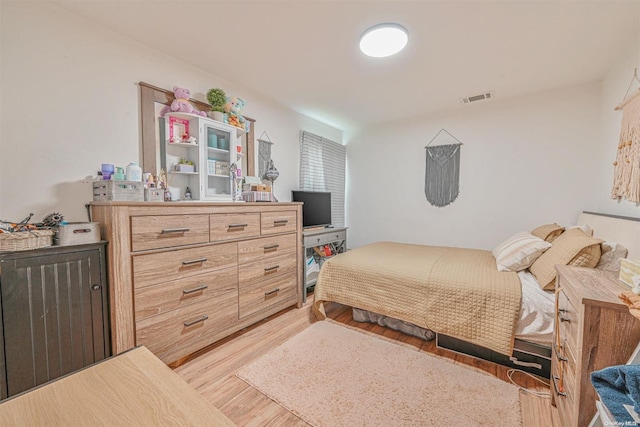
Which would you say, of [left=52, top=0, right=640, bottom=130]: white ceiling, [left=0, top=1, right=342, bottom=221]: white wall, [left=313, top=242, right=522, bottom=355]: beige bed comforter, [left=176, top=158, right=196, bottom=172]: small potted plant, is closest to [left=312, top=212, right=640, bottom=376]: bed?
[left=313, top=242, right=522, bottom=355]: beige bed comforter

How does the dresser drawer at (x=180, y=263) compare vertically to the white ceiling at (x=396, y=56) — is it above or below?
below

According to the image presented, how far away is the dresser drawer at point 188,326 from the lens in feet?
5.23

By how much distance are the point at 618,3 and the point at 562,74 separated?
103cm

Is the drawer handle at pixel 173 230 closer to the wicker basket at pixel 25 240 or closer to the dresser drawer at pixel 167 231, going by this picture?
the dresser drawer at pixel 167 231

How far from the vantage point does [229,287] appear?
202 cm

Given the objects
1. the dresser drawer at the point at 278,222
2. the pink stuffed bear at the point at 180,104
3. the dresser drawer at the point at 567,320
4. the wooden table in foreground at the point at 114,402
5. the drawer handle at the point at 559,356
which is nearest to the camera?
the wooden table in foreground at the point at 114,402

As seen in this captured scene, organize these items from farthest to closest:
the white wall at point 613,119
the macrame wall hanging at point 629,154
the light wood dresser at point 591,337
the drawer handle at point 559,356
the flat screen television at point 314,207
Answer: the flat screen television at point 314,207
the white wall at point 613,119
the macrame wall hanging at point 629,154
the drawer handle at point 559,356
the light wood dresser at point 591,337

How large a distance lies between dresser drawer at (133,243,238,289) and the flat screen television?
1.36 meters

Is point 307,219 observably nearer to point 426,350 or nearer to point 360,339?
point 360,339

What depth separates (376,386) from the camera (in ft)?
5.11

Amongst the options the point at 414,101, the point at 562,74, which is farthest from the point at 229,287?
the point at 562,74

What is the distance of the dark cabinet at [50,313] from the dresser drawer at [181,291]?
0.19 meters

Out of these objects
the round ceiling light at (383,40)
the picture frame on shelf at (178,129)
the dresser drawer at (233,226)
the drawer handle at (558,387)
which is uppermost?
the round ceiling light at (383,40)

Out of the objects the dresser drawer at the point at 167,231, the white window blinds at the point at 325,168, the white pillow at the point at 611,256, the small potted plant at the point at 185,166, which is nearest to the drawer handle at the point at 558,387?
the white pillow at the point at 611,256
